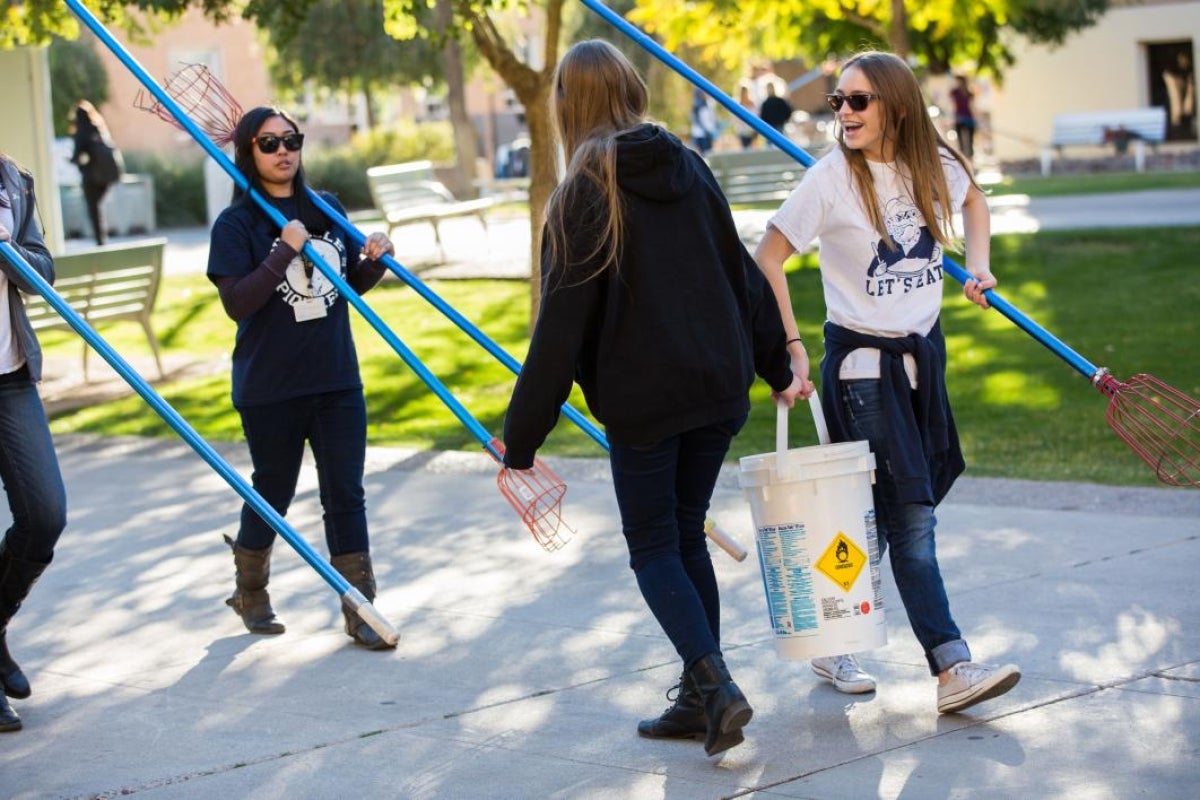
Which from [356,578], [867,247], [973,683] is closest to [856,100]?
[867,247]

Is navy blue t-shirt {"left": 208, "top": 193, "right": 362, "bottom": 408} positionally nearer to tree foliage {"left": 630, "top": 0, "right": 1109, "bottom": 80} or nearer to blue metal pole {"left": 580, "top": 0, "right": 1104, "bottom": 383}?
blue metal pole {"left": 580, "top": 0, "right": 1104, "bottom": 383}

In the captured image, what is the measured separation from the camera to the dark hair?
572 centimetres

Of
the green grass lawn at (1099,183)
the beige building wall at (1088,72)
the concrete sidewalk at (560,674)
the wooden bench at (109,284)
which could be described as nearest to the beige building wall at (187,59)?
the beige building wall at (1088,72)

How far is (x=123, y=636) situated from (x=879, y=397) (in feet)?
9.38

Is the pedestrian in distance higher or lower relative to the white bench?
higher

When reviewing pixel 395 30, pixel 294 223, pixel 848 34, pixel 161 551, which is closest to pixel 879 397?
pixel 294 223

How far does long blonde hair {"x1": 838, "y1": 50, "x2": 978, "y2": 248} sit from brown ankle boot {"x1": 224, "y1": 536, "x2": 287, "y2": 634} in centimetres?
252

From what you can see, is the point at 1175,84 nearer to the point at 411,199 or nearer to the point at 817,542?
the point at 411,199

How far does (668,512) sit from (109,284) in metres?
9.03

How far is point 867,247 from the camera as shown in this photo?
4.60 m

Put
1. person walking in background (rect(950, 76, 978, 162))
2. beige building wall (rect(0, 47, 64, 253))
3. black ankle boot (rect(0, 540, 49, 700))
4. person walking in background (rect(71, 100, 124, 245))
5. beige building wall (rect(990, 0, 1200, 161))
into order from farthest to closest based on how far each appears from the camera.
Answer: beige building wall (rect(990, 0, 1200, 161)), person walking in background (rect(950, 76, 978, 162)), person walking in background (rect(71, 100, 124, 245)), beige building wall (rect(0, 47, 64, 253)), black ankle boot (rect(0, 540, 49, 700))

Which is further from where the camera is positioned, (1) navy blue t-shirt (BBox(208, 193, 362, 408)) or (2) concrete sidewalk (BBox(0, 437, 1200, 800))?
(1) navy blue t-shirt (BBox(208, 193, 362, 408))

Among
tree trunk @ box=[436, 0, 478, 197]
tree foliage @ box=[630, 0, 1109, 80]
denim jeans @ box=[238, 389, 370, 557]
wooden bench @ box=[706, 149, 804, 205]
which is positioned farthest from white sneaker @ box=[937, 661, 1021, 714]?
tree trunk @ box=[436, 0, 478, 197]

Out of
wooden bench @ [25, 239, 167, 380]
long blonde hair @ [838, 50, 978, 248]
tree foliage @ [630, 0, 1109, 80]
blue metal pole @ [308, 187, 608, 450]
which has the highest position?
tree foliage @ [630, 0, 1109, 80]
